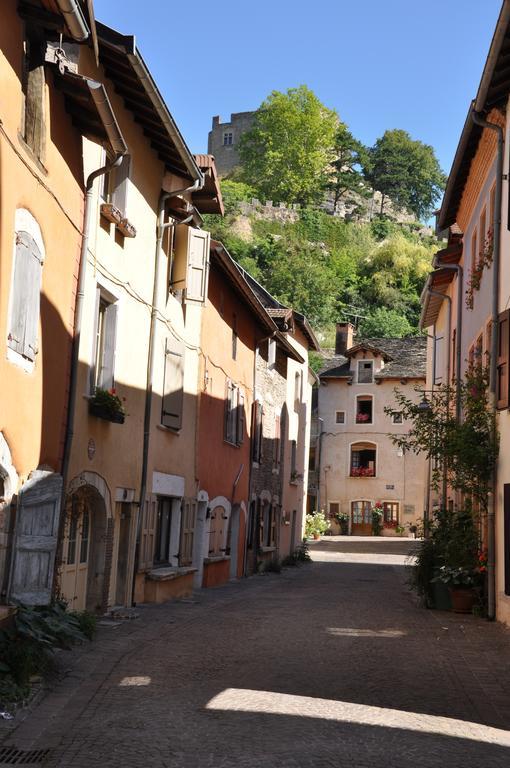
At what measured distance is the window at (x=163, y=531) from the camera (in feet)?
51.8

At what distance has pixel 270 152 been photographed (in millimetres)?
82812

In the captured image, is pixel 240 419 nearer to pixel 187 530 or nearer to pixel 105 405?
pixel 187 530

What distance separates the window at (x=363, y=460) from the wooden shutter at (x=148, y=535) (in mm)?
33747

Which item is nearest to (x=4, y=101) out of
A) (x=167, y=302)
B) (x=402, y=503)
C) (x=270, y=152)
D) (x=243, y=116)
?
(x=167, y=302)

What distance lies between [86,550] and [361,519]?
36639mm

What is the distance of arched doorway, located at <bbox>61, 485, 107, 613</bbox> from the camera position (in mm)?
11805

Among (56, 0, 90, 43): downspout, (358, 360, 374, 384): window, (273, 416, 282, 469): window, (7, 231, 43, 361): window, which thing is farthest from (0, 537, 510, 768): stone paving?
(358, 360, 374, 384): window

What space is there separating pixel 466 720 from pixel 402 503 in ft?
133

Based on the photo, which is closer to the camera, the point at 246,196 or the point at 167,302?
the point at 167,302

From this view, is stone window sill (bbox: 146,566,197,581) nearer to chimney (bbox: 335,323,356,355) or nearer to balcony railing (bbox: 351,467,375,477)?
balcony railing (bbox: 351,467,375,477)

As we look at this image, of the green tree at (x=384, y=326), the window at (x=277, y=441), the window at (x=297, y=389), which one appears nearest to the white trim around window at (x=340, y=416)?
the window at (x=297, y=389)

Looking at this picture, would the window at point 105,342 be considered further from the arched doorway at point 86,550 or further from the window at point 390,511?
the window at point 390,511

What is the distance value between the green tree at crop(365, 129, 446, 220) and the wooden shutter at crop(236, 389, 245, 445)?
72471 millimetres

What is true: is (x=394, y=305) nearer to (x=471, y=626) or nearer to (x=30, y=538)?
(x=471, y=626)
